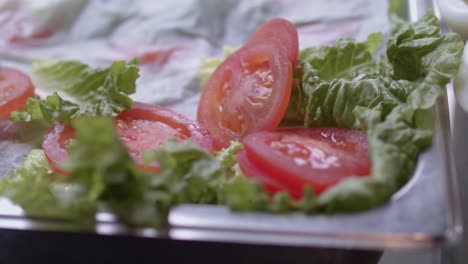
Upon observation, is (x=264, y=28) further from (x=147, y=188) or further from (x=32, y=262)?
(x=32, y=262)

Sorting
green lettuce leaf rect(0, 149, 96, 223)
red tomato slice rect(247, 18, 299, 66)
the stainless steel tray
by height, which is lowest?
the stainless steel tray

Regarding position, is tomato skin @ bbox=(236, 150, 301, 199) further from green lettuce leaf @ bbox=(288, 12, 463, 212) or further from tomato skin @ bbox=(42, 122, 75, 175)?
tomato skin @ bbox=(42, 122, 75, 175)

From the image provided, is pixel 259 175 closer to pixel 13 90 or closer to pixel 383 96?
pixel 383 96

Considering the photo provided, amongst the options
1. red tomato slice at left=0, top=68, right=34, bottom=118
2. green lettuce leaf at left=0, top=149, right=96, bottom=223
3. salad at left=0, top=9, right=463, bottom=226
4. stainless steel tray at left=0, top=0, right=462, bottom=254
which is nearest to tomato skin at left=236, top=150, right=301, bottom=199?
salad at left=0, top=9, right=463, bottom=226

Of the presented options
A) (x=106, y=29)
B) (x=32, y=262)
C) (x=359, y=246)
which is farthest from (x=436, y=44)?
(x=106, y=29)

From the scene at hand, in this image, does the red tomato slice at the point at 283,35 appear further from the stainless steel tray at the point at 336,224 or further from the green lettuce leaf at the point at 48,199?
the green lettuce leaf at the point at 48,199

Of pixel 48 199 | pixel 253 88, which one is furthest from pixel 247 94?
pixel 48 199
